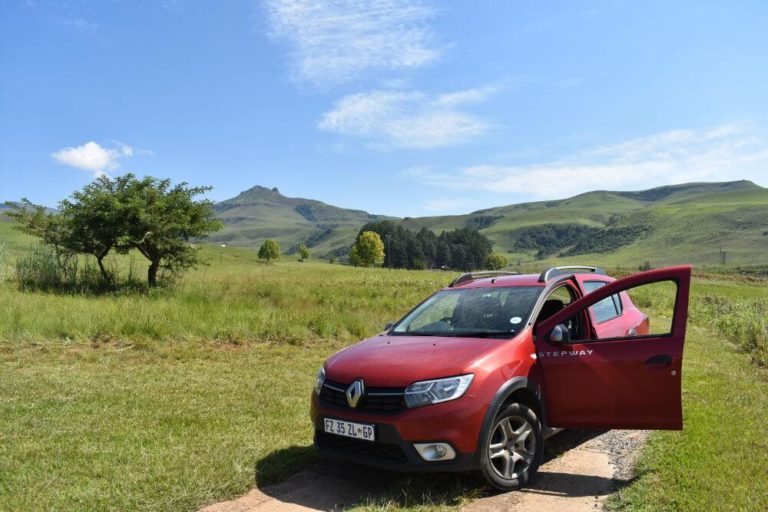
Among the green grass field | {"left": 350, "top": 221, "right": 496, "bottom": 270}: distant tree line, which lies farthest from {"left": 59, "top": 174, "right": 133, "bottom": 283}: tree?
{"left": 350, "top": 221, "right": 496, "bottom": 270}: distant tree line

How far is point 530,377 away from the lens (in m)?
4.66

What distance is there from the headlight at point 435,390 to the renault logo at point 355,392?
403 millimetres

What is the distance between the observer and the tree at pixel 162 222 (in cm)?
1734

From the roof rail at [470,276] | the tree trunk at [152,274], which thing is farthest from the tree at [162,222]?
the roof rail at [470,276]

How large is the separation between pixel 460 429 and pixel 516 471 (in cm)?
89

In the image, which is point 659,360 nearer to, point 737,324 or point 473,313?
point 473,313

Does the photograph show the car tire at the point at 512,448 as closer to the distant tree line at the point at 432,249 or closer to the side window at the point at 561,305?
the side window at the point at 561,305

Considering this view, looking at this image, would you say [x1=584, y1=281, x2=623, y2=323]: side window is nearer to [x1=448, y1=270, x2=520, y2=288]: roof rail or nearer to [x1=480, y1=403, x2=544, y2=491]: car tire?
[x1=448, y1=270, x2=520, y2=288]: roof rail

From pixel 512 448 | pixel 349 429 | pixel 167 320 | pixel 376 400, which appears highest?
pixel 376 400

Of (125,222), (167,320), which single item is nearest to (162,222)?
(125,222)

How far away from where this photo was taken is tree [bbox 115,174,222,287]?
56.9ft

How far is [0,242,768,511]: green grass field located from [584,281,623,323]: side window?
1.38 metres

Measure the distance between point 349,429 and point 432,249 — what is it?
129 metres

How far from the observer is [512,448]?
4543 millimetres
